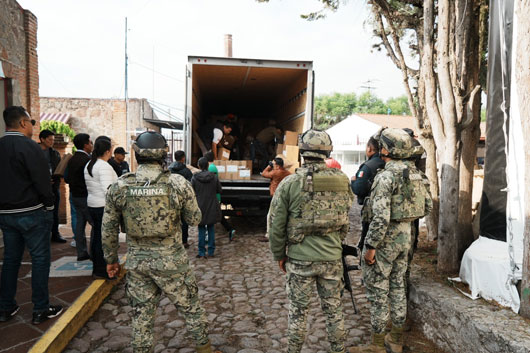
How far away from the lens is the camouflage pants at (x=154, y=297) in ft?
8.28

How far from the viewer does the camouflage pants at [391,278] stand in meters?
3.00

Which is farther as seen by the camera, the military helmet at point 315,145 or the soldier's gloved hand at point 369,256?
the soldier's gloved hand at point 369,256

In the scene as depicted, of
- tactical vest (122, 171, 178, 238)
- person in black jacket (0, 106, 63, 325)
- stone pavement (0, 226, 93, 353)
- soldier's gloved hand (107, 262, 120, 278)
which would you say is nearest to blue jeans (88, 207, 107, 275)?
stone pavement (0, 226, 93, 353)

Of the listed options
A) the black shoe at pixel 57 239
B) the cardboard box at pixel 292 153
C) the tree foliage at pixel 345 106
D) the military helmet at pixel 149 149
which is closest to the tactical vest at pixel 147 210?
the military helmet at pixel 149 149

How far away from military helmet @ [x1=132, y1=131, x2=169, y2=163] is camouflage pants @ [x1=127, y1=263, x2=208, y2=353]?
0.77 m

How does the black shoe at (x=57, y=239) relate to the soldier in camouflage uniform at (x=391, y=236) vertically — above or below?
below

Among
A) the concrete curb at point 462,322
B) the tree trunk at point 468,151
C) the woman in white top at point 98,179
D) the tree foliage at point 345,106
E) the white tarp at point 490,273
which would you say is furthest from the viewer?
the tree foliage at point 345,106

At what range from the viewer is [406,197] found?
9.80 ft

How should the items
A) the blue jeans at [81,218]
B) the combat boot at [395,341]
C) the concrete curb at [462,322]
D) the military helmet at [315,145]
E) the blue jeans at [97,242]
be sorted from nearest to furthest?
1. the concrete curb at [462,322]
2. the military helmet at [315,145]
3. the combat boot at [395,341]
4. the blue jeans at [97,242]
5. the blue jeans at [81,218]

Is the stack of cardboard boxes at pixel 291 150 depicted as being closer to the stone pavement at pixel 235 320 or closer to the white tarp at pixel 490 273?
the stone pavement at pixel 235 320

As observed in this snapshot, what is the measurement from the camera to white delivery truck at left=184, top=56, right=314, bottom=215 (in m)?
7.13

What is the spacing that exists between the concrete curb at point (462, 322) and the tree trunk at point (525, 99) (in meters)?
0.22

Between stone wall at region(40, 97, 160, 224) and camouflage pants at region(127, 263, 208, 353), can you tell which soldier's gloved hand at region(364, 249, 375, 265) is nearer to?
camouflage pants at region(127, 263, 208, 353)

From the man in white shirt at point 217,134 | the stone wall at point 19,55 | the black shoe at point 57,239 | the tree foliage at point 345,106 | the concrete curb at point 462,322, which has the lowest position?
the black shoe at point 57,239
